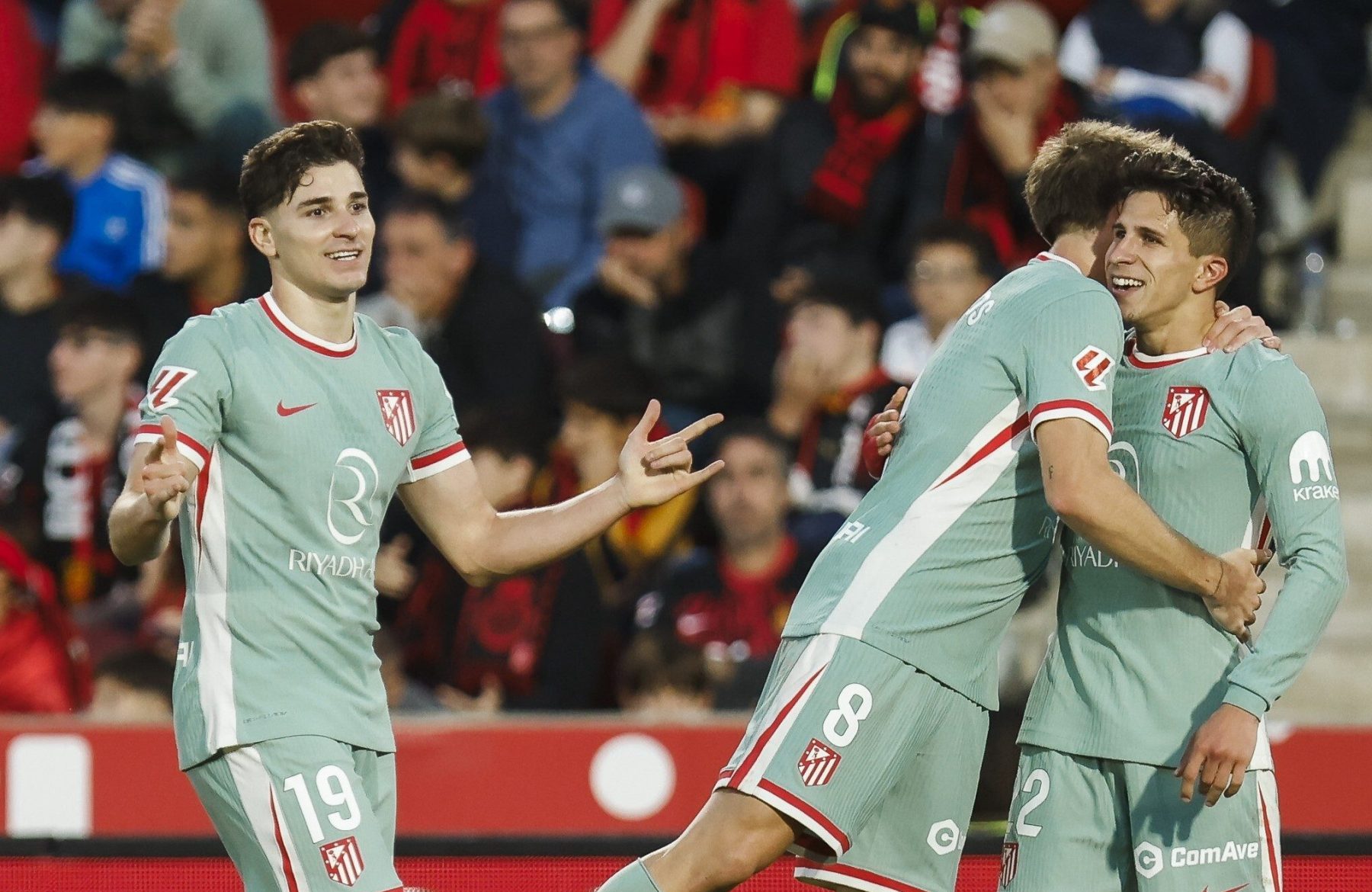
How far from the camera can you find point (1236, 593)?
13.4ft

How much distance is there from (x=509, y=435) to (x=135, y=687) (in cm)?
156

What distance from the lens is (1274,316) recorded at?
8797 millimetres

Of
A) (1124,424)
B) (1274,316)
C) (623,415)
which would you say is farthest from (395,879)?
(1274,316)

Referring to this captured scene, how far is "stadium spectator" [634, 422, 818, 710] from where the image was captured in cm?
734

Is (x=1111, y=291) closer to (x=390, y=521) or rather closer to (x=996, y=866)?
(x=996, y=866)

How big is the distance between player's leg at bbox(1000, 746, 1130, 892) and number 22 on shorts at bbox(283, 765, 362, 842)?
1.30 m

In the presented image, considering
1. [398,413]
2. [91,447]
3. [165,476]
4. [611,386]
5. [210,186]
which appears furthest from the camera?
[210,186]

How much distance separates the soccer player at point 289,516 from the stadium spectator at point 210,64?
5.64m

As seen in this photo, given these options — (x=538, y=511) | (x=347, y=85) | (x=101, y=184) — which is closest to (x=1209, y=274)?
(x=538, y=511)

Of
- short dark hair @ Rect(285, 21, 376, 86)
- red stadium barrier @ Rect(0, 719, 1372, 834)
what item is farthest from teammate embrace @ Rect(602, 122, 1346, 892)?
short dark hair @ Rect(285, 21, 376, 86)

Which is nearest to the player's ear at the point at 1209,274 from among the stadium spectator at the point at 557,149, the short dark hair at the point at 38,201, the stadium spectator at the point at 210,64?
the stadium spectator at the point at 557,149

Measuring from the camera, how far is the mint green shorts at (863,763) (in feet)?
13.8

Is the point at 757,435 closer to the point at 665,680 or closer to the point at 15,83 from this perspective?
the point at 665,680

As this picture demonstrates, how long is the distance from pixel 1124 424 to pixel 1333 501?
0.44m
